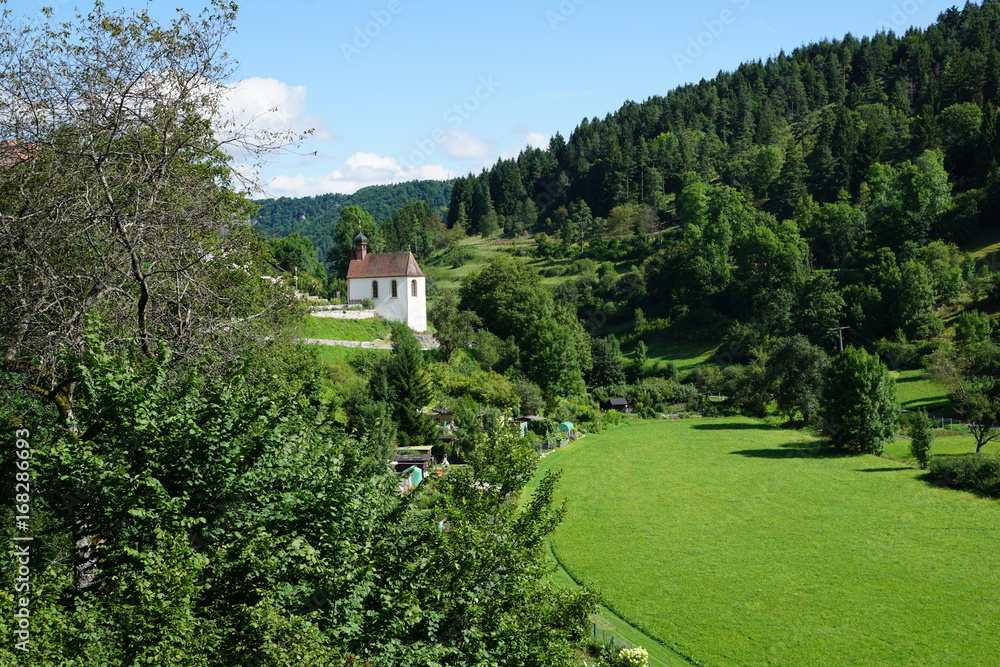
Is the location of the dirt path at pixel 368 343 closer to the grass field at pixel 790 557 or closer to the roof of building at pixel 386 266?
the roof of building at pixel 386 266

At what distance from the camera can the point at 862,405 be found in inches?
1757

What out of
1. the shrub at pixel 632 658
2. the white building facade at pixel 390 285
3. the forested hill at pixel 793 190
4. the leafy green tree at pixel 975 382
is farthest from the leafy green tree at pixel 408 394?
the forested hill at pixel 793 190

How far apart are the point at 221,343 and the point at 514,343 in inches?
1880

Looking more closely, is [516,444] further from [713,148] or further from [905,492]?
[713,148]

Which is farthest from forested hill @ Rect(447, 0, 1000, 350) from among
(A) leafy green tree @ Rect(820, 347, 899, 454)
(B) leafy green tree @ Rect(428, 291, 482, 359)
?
(B) leafy green tree @ Rect(428, 291, 482, 359)

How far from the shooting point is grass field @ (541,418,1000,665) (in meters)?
19.7

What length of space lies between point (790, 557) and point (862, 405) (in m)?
21.9

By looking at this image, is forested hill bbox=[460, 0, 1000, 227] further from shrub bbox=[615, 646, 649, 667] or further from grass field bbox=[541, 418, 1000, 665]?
shrub bbox=[615, 646, 649, 667]

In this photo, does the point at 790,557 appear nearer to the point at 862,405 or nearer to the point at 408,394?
the point at 408,394

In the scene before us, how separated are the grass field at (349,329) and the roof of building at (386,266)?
417cm

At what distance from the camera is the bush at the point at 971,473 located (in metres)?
34.1

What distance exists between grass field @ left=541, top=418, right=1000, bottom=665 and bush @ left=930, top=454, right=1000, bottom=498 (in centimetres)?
118

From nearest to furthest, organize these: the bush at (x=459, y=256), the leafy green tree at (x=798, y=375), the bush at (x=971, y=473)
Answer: the bush at (x=971, y=473), the leafy green tree at (x=798, y=375), the bush at (x=459, y=256)

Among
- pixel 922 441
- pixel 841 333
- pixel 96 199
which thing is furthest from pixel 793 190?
pixel 96 199
